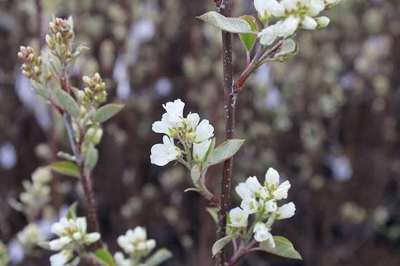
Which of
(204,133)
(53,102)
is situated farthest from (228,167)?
(53,102)

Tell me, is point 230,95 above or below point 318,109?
above

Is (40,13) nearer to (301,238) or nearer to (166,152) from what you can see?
(166,152)

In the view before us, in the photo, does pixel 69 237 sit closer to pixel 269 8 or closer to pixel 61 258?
pixel 61 258

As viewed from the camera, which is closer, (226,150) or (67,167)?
(226,150)

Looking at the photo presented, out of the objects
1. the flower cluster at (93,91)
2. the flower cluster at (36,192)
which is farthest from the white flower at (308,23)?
the flower cluster at (36,192)

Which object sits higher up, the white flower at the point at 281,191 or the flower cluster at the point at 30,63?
the flower cluster at the point at 30,63

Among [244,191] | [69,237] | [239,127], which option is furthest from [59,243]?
[239,127]

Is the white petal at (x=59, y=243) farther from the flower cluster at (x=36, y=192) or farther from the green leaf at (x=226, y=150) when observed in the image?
the flower cluster at (x=36, y=192)
